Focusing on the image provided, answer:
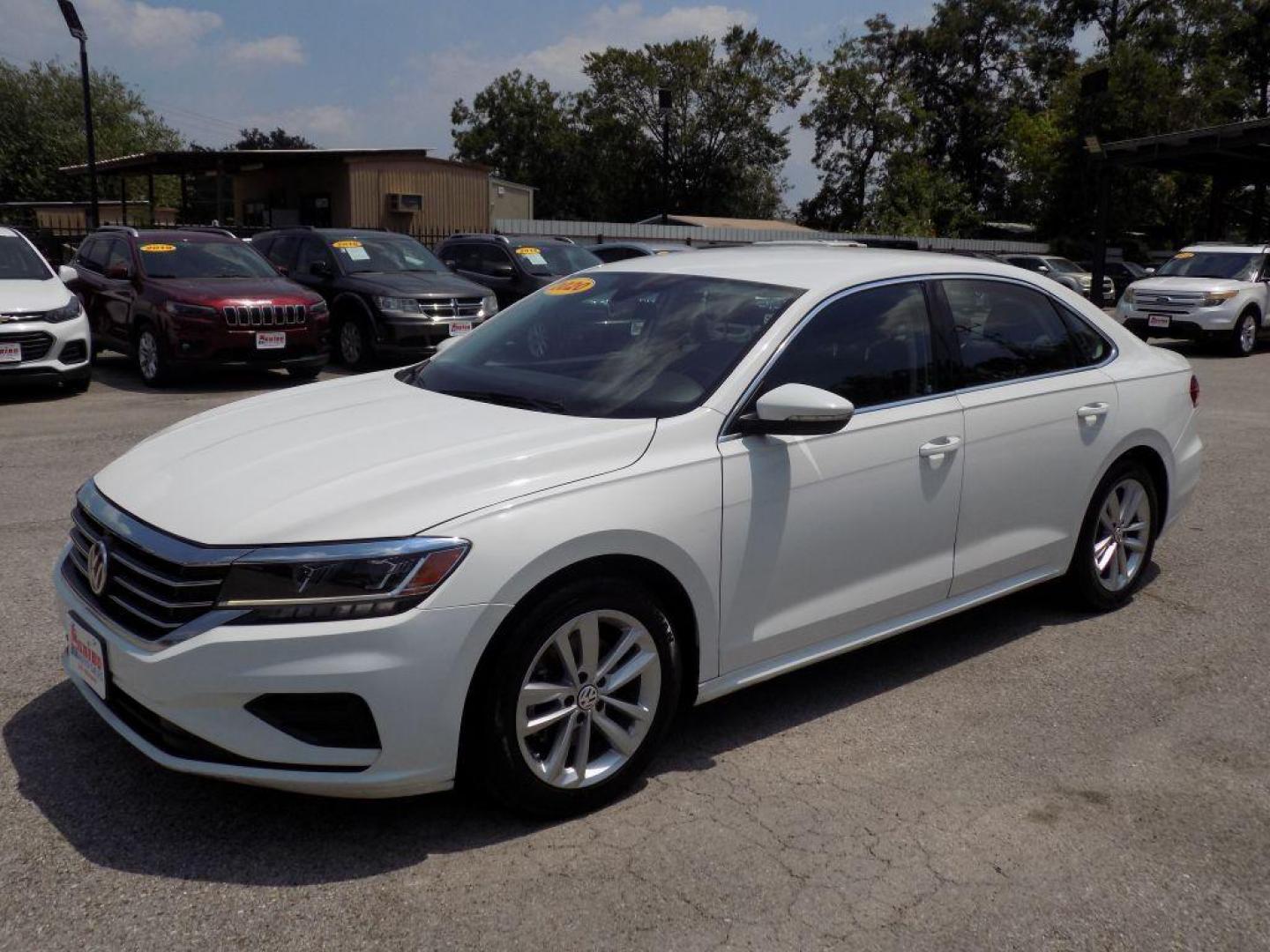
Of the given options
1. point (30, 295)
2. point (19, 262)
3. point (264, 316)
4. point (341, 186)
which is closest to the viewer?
point (30, 295)

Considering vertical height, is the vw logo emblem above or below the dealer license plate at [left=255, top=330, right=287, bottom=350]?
below

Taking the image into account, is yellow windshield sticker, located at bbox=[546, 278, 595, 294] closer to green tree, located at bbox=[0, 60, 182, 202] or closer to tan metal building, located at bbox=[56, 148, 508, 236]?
tan metal building, located at bbox=[56, 148, 508, 236]

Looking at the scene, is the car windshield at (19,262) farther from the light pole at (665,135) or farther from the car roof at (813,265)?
the light pole at (665,135)

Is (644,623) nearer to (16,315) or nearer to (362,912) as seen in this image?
(362,912)

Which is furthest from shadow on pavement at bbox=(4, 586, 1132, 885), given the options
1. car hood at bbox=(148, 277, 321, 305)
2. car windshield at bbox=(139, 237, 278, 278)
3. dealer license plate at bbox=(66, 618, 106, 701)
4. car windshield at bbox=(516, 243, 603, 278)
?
car windshield at bbox=(516, 243, 603, 278)

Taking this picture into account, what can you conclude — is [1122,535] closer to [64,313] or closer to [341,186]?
[64,313]

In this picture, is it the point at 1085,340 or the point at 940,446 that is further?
the point at 1085,340

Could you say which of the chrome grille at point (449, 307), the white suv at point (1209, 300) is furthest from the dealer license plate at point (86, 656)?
the white suv at point (1209, 300)

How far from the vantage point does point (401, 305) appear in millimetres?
13242

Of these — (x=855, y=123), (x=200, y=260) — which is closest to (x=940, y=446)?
(x=200, y=260)

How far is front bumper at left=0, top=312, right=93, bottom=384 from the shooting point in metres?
10.5

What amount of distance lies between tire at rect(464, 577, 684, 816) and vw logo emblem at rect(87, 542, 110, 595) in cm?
109

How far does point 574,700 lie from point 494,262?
46.7 ft

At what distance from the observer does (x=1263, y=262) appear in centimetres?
1816
